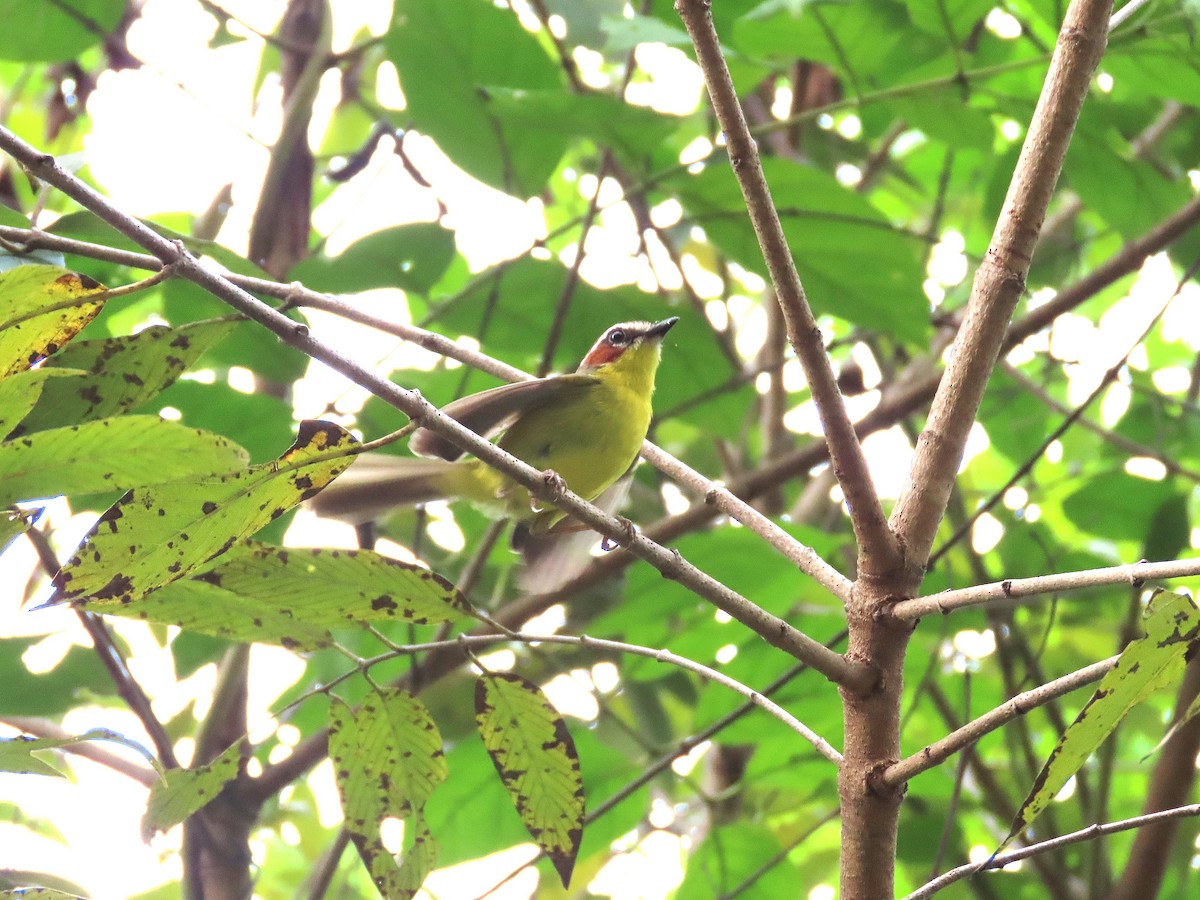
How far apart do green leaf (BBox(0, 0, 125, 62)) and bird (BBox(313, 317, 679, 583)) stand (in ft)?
3.88

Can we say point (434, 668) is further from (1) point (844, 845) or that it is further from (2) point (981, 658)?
(2) point (981, 658)

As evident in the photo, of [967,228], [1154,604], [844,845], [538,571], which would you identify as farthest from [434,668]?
[967,228]

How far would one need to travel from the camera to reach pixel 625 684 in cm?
315

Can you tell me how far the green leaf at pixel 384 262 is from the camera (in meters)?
2.46

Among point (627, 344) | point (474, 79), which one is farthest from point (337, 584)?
point (627, 344)

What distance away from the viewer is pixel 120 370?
1342 millimetres

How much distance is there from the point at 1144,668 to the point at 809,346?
1.59 ft

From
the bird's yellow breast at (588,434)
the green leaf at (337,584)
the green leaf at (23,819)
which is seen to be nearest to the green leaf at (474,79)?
the bird's yellow breast at (588,434)

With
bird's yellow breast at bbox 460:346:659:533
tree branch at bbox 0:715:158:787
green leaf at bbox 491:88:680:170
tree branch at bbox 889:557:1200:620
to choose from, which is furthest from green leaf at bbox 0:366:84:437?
bird's yellow breast at bbox 460:346:659:533

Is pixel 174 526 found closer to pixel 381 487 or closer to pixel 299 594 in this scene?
pixel 299 594

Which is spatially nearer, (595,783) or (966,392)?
(966,392)

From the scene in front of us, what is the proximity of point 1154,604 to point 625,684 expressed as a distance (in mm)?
2258

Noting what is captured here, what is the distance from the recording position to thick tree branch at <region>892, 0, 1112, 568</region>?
136 cm

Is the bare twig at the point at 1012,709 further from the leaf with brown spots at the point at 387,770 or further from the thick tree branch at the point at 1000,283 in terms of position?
the leaf with brown spots at the point at 387,770
